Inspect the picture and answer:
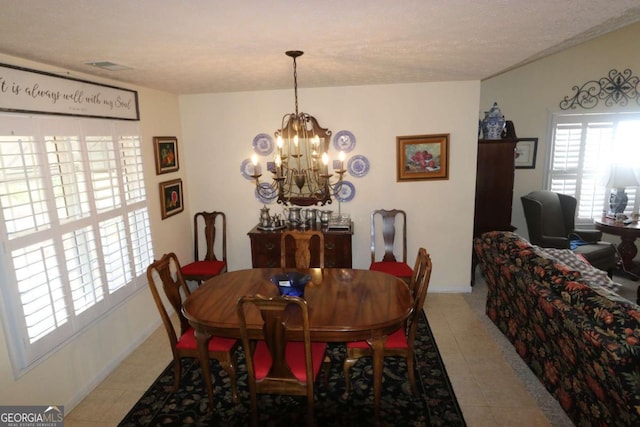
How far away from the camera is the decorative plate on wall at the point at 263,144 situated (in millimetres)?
4301

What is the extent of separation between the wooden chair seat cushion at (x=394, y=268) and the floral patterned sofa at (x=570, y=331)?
78 cm

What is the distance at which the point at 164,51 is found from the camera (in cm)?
226

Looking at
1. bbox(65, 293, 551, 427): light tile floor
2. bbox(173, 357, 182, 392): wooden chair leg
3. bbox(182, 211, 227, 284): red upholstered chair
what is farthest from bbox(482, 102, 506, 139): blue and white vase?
bbox(173, 357, 182, 392): wooden chair leg

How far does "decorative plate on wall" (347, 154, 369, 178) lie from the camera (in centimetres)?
423

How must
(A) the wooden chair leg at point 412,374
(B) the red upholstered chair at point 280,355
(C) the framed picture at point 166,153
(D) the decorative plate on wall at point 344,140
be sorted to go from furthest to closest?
(D) the decorative plate on wall at point 344,140, (C) the framed picture at point 166,153, (A) the wooden chair leg at point 412,374, (B) the red upholstered chair at point 280,355

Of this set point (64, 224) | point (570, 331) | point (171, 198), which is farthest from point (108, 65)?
point (570, 331)

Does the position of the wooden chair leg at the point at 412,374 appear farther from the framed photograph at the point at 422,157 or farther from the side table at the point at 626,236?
the side table at the point at 626,236

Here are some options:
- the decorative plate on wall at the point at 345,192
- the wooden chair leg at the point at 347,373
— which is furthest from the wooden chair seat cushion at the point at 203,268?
the wooden chair leg at the point at 347,373

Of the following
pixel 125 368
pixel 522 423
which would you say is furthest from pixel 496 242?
pixel 125 368

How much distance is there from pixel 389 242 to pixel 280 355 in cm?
232

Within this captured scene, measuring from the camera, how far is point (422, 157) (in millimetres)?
4168

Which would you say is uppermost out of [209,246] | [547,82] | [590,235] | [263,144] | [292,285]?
[547,82]

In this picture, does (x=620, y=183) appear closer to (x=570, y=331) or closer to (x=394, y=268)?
(x=394, y=268)

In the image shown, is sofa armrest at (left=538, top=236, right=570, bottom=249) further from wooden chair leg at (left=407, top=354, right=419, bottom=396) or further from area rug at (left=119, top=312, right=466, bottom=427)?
wooden chair leg at (left=407, top=354, right=419, bottom=396)
